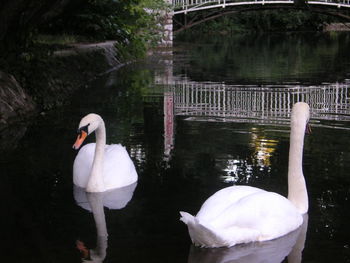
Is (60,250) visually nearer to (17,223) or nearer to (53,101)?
(17,223)

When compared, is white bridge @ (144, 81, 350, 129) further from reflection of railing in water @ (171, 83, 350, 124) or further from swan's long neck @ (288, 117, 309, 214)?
swan's long neck @ (288, 117, 309, 214)

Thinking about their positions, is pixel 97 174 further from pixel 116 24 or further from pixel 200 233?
pixel 116 24

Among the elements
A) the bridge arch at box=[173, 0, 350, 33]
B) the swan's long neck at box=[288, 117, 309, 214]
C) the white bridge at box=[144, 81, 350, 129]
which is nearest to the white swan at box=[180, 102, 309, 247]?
the swan's long neck at box=[288, 117, 309, 214]

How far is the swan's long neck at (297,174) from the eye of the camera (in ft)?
24.5

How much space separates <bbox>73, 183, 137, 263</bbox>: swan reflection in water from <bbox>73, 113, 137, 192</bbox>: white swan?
9 centimetres

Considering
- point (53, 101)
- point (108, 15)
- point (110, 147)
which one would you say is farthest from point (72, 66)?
point (110, 147)

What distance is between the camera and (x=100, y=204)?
8180 mm

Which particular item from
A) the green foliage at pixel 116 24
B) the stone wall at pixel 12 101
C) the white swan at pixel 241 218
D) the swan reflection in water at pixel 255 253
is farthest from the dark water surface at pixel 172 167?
the green foliage at pixel 116 24

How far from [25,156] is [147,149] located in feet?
5.70

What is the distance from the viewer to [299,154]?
7582mm

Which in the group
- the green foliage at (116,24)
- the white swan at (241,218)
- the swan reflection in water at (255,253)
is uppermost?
the green foliage at (116,24)

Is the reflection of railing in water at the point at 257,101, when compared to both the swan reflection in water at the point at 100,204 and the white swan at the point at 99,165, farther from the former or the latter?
the swan reflection in water at the point at 100,204

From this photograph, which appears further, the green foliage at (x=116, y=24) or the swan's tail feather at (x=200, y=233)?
the green foliage at (x=116, y=24)

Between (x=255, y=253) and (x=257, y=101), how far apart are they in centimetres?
1047
